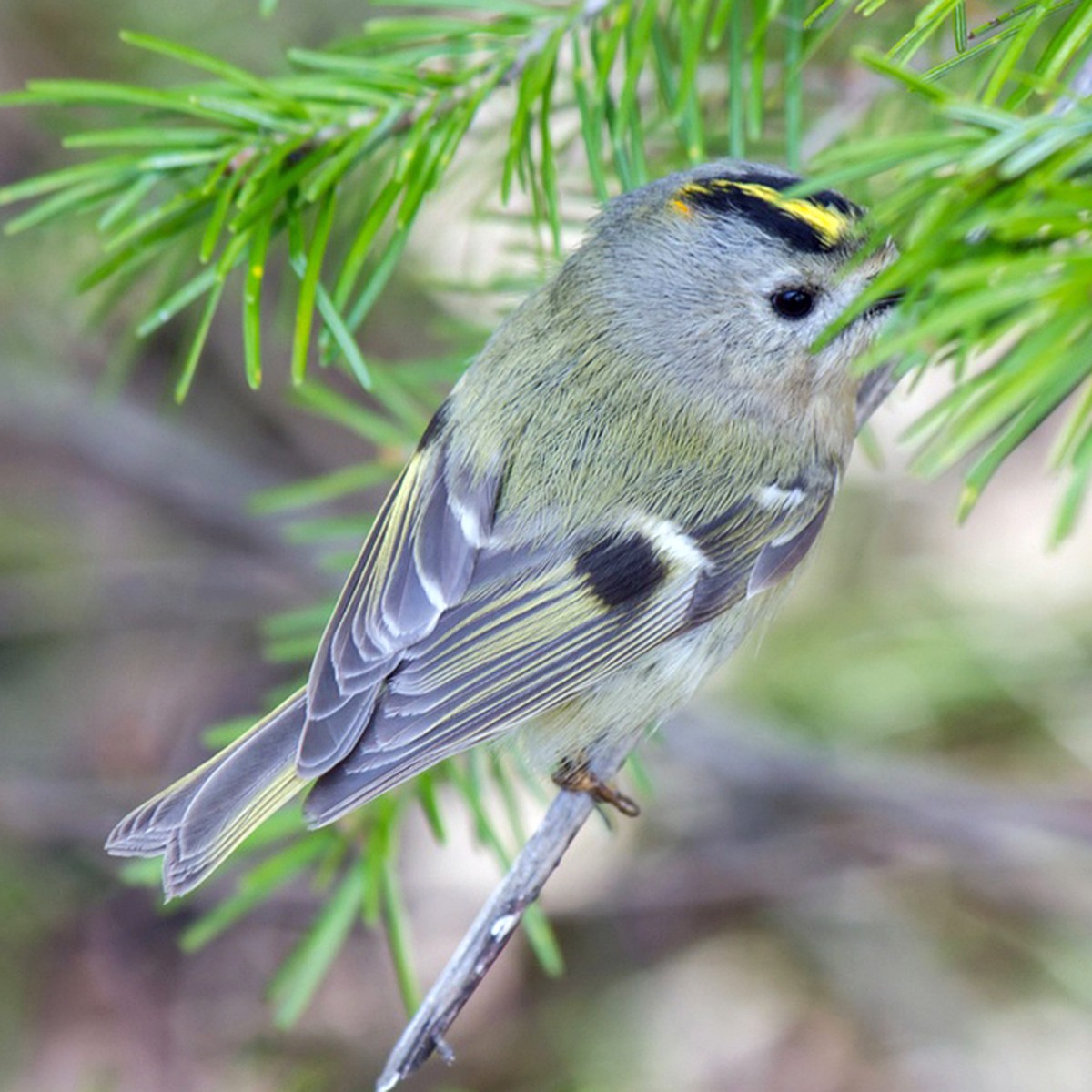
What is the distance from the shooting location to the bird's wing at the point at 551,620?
46.3 inches

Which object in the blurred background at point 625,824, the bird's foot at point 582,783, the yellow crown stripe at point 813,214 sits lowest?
the blurred background at point 625,824

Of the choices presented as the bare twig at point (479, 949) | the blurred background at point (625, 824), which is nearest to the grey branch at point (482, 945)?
the bare twig at point (479, 949)

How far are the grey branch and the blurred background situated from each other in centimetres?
85

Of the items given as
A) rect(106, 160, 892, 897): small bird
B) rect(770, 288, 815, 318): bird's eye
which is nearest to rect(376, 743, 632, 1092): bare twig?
rect(106, 160, 892, 897): small bird

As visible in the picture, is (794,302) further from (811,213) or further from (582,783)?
(582,783)

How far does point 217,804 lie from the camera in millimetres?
1125

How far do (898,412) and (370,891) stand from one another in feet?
4.85

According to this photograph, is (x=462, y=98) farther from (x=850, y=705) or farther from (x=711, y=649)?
(x=850, y=705)

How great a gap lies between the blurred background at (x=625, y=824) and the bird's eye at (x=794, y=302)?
0.66 meters

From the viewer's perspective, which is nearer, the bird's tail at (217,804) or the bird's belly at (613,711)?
the bird's tail at (217,804)

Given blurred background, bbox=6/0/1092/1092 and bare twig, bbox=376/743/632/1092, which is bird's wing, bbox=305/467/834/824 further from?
blurred background, bbox=6/0/1092/1092

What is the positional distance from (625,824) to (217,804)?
1.10 meters

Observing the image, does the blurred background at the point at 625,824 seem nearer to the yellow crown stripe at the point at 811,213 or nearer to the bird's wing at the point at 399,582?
the bird's wing at the point at 399,582

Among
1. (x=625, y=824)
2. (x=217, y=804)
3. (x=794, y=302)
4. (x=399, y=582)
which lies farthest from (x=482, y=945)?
(x=625, y=824)
